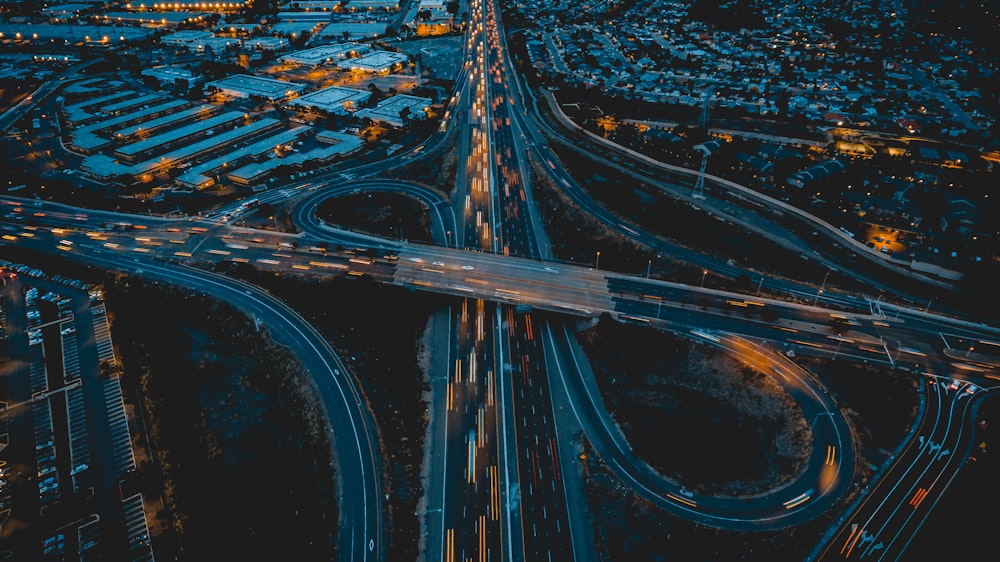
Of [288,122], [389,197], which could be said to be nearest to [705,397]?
[389,197]

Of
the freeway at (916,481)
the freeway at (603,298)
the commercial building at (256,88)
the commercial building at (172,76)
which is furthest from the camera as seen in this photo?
the commercial building at (172,76)

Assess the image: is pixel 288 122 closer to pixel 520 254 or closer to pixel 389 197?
pixel 389 197

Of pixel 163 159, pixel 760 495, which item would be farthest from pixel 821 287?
pixel 163 159

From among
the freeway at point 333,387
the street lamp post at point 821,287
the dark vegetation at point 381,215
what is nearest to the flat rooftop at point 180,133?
the freeway at point 333,387

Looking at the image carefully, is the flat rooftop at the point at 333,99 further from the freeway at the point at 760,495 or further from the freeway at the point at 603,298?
the freeway at the point at 760,495

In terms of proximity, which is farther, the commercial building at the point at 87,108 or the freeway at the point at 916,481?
the commercial building at the point at 87,108

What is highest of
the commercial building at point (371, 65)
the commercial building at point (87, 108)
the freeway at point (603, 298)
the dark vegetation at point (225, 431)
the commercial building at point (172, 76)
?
the commercial building at point (371, 65)

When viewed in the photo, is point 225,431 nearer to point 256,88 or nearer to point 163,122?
point 163,122

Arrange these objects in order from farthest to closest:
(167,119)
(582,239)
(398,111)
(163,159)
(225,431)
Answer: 1. (398,111)
2. (167,119)
3. (163,159)
4. (582,239)
5. (225,431)
